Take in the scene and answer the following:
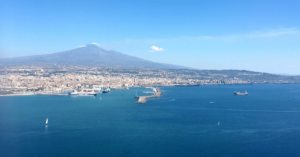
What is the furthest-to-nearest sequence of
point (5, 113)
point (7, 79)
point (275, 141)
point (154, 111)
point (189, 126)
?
point (7, 79) → point (154, 111) → point (5, 113) → point (189, 126) → point (275, 141)

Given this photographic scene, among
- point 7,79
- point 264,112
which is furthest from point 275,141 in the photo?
point 7,79

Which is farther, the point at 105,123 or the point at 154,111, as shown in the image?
the point at 154,111

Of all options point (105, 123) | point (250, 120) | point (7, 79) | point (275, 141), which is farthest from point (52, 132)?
point (7, 79)

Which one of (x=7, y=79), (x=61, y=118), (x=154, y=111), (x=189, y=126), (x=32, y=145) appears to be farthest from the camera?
(x=7, y=79)

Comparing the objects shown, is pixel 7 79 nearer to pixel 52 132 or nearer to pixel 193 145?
pixel 52 132

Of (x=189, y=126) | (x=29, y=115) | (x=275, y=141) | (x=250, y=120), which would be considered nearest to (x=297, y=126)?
(x=250, y=120)

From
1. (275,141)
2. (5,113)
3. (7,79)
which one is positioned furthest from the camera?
(7,79)

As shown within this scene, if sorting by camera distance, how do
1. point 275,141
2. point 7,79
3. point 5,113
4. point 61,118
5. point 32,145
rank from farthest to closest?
point 7,79 → point 5,113 → point 61,118 → point 275,141 → point 32,145

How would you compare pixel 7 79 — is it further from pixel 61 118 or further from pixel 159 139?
pixel 159 139

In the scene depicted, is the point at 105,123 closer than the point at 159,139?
No
